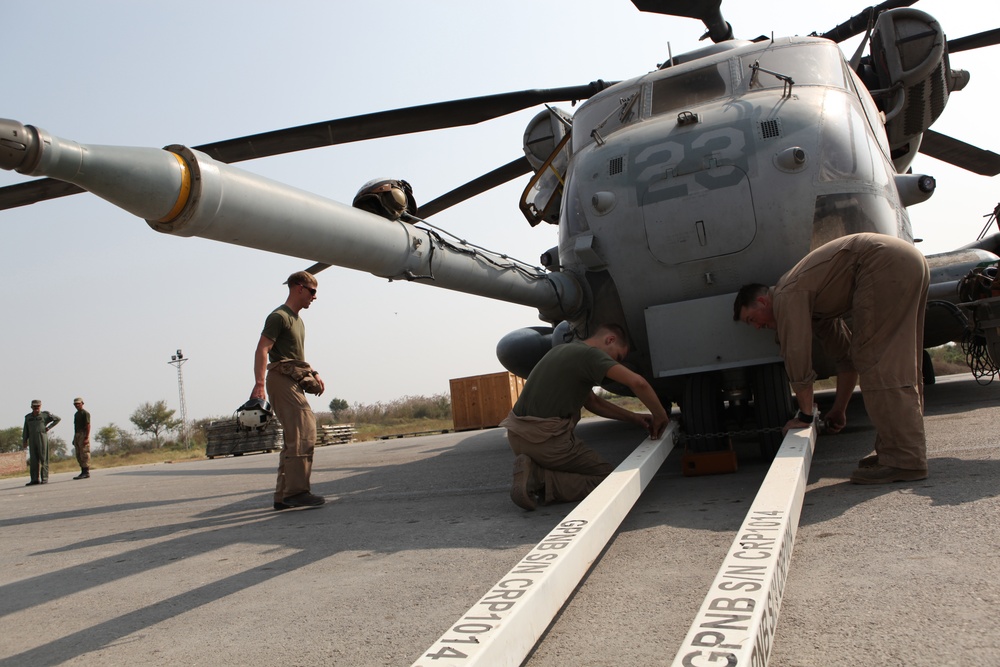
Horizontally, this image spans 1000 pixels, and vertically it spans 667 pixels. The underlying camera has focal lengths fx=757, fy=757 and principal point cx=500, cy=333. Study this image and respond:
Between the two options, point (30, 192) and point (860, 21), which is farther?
point (860, 21)

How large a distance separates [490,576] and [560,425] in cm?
153

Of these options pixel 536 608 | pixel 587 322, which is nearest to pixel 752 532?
pixel 536 608

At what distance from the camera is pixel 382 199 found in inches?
162

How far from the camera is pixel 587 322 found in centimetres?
551

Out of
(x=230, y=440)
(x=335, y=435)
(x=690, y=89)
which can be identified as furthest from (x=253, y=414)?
(x=335, y=435)

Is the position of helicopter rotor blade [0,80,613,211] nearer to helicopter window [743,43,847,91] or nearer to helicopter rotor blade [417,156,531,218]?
helicopter rotor blade [417,156,531,218]

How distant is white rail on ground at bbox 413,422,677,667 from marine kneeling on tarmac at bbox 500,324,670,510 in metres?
0.99

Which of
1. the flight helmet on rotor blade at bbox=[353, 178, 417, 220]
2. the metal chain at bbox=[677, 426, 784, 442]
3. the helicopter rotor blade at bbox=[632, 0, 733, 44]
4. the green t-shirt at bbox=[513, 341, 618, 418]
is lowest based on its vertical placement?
the metal chain at bbox=[677, 426, 784, 442]

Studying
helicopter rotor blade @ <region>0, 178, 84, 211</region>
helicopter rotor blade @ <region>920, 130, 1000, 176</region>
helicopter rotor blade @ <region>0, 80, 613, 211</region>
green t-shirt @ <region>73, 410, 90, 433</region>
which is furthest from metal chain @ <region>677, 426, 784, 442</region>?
green t-shirt @ <region>73, 410, 90, 433</region>

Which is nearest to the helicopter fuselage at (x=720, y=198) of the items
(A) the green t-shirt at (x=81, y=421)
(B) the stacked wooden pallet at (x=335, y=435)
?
(A) the green t-shirt at (x=81, y=421)

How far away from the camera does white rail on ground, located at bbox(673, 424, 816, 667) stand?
1630 mm

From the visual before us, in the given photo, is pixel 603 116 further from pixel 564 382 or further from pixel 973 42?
pixel 973 42

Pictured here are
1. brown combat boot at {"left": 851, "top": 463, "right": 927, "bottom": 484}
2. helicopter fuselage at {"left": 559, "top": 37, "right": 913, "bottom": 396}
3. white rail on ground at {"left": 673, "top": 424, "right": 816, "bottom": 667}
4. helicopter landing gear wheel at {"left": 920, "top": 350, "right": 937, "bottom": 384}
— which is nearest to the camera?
white rail on ground at {"left": 673, "top": 424, "right": 816, "bottom": 667}

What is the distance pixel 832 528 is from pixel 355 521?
108 inches
